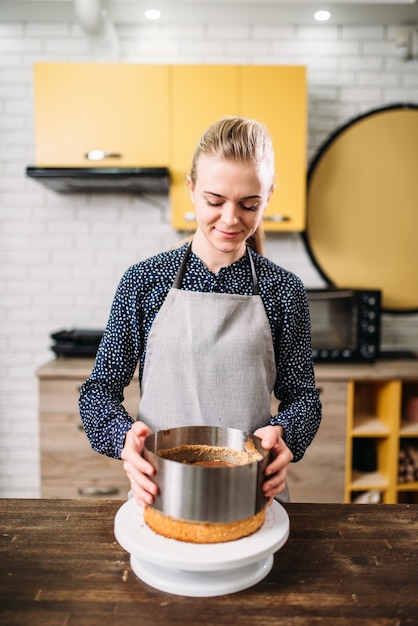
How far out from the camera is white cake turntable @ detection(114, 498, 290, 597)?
86 cm

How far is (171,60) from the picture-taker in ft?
10.0

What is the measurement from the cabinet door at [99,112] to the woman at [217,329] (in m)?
1.46

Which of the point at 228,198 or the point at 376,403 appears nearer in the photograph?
the point at 228,198

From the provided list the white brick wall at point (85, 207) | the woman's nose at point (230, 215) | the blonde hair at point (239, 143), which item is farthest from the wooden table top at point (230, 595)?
the white brick wall at point (85, 207)

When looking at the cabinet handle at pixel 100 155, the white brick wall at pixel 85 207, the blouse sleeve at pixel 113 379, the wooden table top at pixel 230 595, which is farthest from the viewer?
the white brick wall at pixel 85 207

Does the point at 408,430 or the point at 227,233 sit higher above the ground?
the point at 227,233

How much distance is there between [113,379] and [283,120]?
1.91 metres

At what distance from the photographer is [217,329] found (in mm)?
1402

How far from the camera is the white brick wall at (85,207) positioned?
3053mm

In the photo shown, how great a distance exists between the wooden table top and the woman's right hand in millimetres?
148

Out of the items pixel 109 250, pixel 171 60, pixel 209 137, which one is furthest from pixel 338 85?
pixel 209 137

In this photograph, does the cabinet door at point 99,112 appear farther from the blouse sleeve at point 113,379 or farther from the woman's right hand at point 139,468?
the woman's right hand at point 139,468

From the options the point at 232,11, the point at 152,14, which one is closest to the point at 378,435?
the point at 232,11

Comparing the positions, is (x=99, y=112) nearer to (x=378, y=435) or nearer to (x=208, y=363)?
(x=208, y=363)
